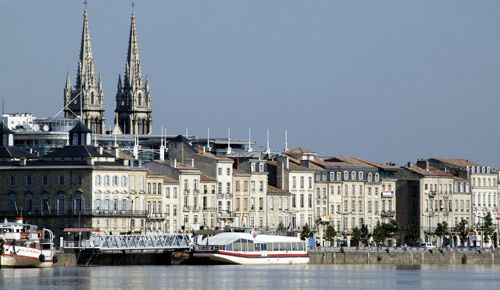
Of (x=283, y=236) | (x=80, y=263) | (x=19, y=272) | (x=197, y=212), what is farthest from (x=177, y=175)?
(x=19, y=272)

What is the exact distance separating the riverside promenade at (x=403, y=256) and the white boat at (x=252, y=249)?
280 cm

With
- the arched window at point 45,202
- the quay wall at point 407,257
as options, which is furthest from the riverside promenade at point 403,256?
the arched window at point 45,202

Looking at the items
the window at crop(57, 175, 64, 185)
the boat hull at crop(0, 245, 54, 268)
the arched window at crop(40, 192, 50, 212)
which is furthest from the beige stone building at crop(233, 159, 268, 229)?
the boat hull at crop(0, 245, 54, 268)

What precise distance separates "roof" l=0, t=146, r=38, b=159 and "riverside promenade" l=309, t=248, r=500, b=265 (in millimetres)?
23330

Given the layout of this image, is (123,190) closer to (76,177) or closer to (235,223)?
(76,177)

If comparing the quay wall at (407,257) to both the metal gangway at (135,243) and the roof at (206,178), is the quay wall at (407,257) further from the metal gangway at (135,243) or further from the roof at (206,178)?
the roof at (206,178)

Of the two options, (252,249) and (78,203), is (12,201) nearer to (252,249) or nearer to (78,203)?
(78,203)

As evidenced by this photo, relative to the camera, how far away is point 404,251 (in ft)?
600

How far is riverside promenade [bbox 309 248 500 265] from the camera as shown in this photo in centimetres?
17625

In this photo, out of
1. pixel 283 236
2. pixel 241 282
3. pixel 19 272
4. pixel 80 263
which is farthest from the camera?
pixel 283 236

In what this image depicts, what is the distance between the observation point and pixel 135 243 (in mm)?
165875

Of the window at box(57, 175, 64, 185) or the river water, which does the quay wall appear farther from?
the window at box(57, 175, 64, 185)

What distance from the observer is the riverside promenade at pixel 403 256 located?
578ft

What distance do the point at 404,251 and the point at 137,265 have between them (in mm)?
27464
